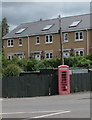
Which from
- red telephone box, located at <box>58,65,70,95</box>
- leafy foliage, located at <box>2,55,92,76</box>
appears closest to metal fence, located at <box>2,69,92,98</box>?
red telephone box, located at <box>58,65,70,95</box>

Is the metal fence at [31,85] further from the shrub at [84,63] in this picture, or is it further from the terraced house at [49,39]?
the terraced house at [49,39]

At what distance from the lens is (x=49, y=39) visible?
55125mm

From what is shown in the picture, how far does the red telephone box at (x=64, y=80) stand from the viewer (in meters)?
27.9

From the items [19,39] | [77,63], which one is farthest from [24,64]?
[19,39]

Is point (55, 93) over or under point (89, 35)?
under

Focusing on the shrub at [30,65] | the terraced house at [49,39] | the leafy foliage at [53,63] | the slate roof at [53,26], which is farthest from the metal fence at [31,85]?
the slate roof at [53,26]

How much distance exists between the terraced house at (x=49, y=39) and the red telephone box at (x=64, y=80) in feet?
74.4

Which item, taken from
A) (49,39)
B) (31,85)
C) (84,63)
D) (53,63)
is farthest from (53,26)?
(31,85)

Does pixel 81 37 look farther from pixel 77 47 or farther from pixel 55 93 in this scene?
pixel 55 93

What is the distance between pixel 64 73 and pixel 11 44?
110ft

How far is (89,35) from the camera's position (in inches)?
1975

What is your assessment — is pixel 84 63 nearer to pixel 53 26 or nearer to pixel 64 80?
pixel 53 26

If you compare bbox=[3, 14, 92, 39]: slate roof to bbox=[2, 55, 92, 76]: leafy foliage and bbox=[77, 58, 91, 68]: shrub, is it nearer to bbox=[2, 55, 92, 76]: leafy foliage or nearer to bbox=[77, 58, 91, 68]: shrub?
bbox=[2, 55, 92, 76]: leafy foliage

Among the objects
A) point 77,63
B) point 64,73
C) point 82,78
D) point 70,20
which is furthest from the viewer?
point 70,20
